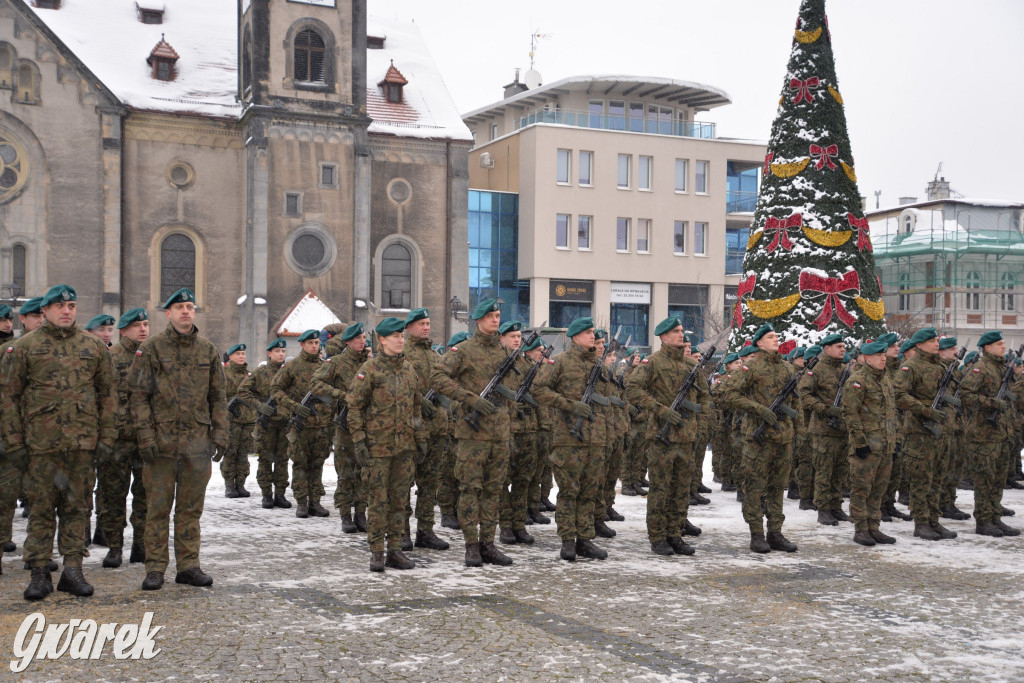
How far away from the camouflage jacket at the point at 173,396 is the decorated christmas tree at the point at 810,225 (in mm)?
14447

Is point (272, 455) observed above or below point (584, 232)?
below

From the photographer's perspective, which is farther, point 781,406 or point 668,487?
point 781,406

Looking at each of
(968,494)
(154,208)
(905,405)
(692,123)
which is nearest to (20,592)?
(905,405)

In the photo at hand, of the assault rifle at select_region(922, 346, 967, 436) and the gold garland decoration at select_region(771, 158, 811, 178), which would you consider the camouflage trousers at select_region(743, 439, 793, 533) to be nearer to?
the assault rifle at select_region(922, 346, 967, 436)

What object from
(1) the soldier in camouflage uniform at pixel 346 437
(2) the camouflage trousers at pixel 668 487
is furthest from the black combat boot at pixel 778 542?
(1) the soldier in camouflage uniform at pixel 346 437

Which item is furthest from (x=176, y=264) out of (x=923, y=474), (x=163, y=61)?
(x=923, y=474)

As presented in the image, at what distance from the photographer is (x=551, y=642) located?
6.61m

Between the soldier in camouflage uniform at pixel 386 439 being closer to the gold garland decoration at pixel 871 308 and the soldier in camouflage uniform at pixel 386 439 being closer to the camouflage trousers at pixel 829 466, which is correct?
the camouflage trousers at pixel 829 466

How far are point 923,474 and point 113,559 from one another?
8.05 meters

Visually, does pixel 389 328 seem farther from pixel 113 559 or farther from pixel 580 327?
pixel 113 559

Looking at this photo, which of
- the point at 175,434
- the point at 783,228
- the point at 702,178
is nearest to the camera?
the point at 175,434

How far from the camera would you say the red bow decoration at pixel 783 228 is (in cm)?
2102

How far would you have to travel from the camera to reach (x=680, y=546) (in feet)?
32.8

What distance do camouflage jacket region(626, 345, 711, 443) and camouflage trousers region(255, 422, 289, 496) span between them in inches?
200
